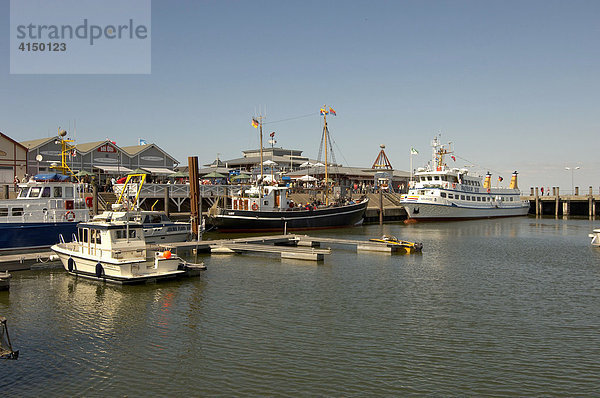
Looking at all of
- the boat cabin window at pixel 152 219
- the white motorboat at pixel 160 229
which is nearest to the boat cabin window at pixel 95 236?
the white motorboat at pixel 160 229

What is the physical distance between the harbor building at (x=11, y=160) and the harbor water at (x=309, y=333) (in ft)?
94.4

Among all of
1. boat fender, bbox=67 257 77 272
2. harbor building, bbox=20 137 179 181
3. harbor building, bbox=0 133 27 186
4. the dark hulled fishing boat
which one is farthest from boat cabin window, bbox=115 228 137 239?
harbor building, bbox=20 137 179 181

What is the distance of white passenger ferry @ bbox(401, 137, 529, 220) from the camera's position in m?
64.3

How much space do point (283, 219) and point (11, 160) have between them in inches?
1083

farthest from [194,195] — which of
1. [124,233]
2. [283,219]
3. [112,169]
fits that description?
[112,169]

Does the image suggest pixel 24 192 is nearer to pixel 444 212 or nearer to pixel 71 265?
pixel 71 265

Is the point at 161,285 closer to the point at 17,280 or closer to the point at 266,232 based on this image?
the point at 17,280

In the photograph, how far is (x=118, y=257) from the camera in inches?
868

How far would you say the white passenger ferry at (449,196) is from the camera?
64.3 metres

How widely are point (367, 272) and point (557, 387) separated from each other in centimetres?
1409

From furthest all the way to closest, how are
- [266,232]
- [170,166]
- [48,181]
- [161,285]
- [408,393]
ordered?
1. [170,166]
2. [266,232]
3. [48,181]
4. [161,285]
5. [408,393]

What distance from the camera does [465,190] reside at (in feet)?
230

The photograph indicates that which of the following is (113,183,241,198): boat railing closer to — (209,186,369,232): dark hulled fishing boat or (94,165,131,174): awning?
(209,186,369,232): dark hulled fishing boat

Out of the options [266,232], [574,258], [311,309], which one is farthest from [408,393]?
[266,232]
